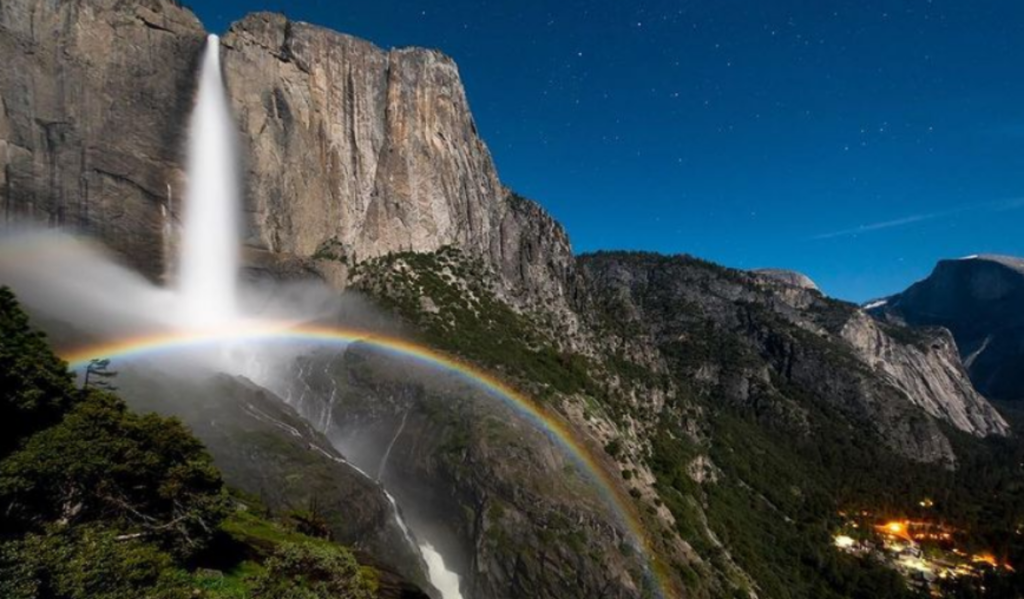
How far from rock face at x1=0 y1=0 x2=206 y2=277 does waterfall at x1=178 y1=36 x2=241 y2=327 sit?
6.19 feet

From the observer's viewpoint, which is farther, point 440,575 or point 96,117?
point 96,117

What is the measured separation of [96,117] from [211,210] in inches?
568

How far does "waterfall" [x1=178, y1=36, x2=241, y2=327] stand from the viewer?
66.8 meters

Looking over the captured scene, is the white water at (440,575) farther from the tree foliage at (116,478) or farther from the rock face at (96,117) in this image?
the rock face at (96,117)

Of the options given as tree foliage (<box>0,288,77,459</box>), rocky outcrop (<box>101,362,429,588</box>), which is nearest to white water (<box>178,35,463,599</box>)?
rocky outcrop (<box>101,362,429,588</box>)

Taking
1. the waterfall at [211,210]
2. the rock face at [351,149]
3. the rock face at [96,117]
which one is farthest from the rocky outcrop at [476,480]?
the rock face at [96,117]

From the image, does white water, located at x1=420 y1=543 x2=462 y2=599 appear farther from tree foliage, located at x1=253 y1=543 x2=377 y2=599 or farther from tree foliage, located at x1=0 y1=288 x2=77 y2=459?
tree foliage, located at x1=0 y1=288 x2=77 y2=459

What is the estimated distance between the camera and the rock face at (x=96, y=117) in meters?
58.9

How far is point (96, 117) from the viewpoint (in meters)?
62.2

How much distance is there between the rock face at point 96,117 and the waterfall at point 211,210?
189 cm

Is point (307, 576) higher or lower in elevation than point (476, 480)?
higher

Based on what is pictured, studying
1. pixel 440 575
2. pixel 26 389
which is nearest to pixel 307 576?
pixel 26 389

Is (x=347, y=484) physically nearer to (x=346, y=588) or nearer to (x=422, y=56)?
(x=346, y=588)

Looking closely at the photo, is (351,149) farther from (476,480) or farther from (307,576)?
(307,576)
